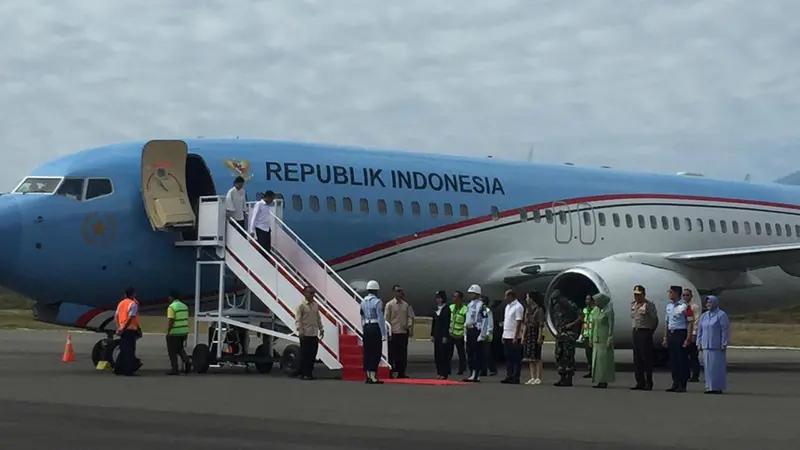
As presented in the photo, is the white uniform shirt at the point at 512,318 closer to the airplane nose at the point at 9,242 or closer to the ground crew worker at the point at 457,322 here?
the ground crew worker at the point at 457,322

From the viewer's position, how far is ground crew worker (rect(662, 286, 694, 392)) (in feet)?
62.2

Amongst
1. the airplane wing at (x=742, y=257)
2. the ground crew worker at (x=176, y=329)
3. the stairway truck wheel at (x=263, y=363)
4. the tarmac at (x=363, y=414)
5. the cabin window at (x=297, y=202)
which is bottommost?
the tarmac at (x=363, y=414)

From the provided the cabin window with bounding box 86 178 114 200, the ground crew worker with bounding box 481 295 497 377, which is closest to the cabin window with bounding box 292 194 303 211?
the cabin window with bounding box 86 178 114 200

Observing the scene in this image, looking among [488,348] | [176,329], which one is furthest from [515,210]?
[176,329]

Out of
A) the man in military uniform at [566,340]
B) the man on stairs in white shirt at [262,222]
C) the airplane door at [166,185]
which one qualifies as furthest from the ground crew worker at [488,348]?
the airplane door at [166,185]

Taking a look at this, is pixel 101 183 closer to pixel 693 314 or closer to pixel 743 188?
pixel 693 314

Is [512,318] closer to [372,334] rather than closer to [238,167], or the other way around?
[372,334]

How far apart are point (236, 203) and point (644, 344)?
709 cm

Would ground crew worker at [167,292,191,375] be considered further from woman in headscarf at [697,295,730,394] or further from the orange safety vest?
woman in headscarf at [697,295,730,394]

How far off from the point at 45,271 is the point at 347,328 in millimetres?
4837

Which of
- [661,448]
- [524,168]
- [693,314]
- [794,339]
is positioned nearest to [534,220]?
[524,168]

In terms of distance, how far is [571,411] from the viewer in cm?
1477

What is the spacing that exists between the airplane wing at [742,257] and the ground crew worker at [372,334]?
802cm

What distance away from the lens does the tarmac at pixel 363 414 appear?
11133 millimetres
